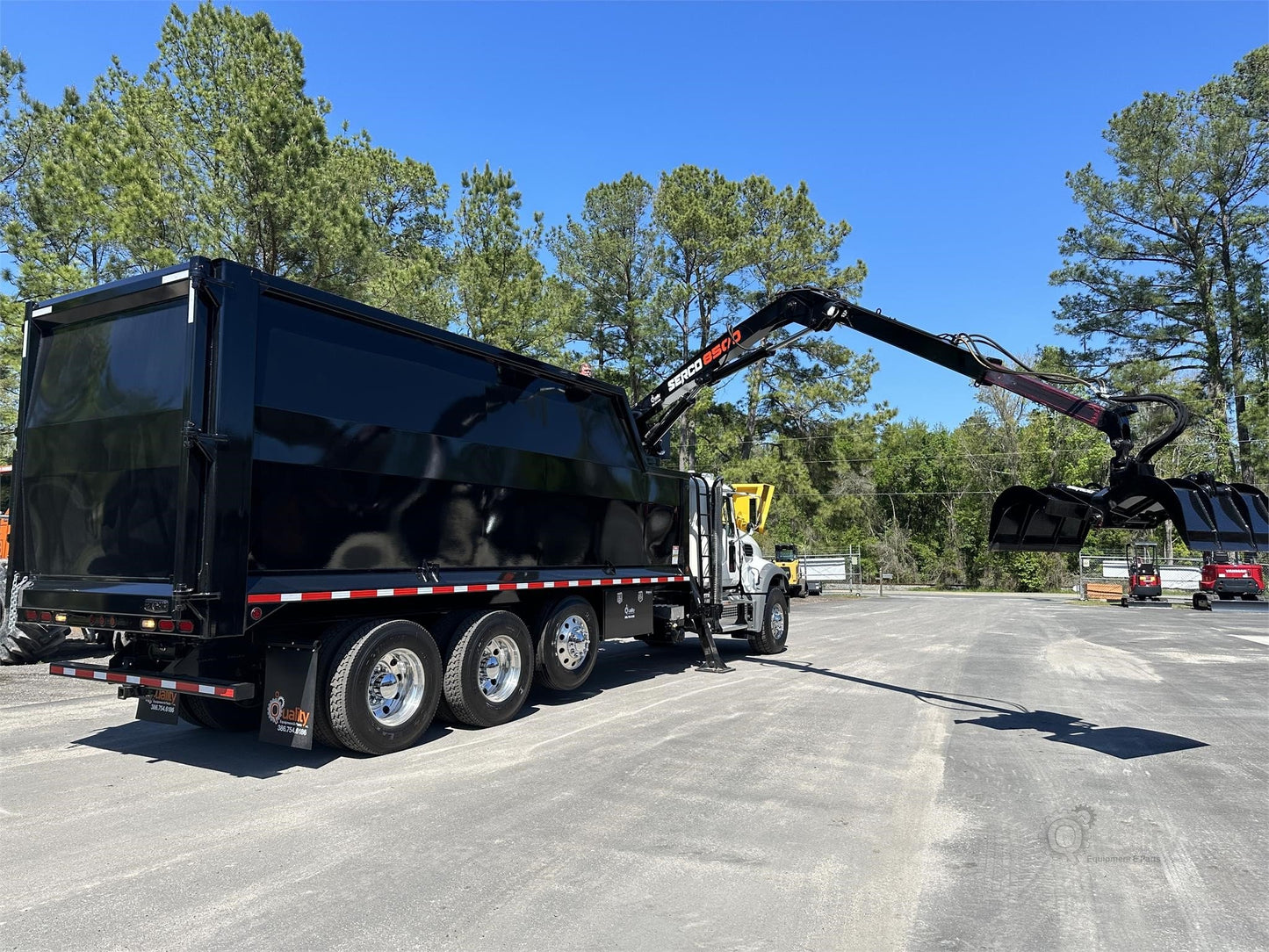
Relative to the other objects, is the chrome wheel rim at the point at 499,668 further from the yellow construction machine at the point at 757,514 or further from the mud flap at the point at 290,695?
the yellow construction machine at the point at 757,514

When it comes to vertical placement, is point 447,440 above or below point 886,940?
above

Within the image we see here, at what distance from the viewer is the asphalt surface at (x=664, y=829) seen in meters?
3.91

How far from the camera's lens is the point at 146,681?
6.78 meters

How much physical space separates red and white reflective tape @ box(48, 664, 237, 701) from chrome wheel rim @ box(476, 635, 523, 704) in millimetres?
2334

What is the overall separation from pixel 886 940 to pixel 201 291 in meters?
5.94

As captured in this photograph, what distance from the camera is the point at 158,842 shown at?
4.94 m

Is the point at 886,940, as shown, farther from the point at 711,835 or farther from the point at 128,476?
the point at 128,476

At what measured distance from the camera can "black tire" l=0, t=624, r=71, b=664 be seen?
11.8m

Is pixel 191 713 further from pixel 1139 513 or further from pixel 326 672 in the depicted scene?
pixel 1139 513

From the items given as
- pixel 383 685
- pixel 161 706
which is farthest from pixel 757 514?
pixel 161 706

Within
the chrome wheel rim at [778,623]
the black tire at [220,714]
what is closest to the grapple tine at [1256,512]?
the chrome wheel rim at [778,623]

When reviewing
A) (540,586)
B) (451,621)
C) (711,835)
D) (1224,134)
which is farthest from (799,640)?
(1224,134)

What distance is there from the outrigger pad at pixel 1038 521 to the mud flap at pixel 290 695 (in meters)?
6.73

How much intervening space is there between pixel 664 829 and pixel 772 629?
902 centimetres
